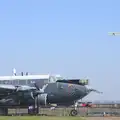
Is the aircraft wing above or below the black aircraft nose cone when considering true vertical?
above

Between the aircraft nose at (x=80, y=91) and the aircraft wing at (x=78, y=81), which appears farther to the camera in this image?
the aircraft wing at (x=78, y=81)

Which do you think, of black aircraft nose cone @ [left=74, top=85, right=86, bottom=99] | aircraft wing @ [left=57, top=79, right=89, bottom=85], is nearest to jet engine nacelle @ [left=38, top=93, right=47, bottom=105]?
aircraft wing @ [left=57, top=79, right=89, bottom=85]

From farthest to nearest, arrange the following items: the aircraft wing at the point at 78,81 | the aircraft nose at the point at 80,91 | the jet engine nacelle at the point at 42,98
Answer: the aircraft wing at the point at 78,81 → the aircraft nose at the point at 80,91 → the jet engine nacelle at the point at 42,98

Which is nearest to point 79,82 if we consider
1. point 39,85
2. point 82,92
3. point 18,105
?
point 82,92

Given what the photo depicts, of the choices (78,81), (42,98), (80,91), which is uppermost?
(78,81)

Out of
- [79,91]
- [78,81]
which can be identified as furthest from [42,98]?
[78,81]

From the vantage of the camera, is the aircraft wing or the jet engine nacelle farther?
Result: the aircraft wing

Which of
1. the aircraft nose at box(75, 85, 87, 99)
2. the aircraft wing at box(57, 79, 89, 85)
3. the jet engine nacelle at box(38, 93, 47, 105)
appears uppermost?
the aircraft wing at box(57, 79, 89, 85)

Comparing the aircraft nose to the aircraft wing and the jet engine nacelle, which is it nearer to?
the aircraft wing

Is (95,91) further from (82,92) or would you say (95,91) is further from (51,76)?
(51,76)

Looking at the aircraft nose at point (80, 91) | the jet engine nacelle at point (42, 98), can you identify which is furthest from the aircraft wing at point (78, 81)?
the jet engine nacelle at point (42, 98)

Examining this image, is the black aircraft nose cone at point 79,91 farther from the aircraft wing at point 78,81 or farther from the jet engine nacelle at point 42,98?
the jet engine nacelle at point 42,98

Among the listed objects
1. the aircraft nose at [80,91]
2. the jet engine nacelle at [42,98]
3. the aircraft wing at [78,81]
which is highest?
the aircraft wing at [78,81]

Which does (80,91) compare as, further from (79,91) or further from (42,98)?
(42,98)
